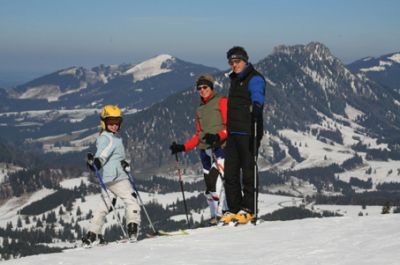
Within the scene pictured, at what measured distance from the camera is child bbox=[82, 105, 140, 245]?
1695cm

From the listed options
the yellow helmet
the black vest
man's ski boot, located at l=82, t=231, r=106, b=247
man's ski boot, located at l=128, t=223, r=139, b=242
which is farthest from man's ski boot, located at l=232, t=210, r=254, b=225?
the yellow helmet

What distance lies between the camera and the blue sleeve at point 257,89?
53.9 ft

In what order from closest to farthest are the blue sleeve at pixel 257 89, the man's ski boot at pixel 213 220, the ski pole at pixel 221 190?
1. the blue sleeve at pixel 257 89
2. the man's ski boot at pixel 213 220
3. the ski pole at pixel 221 190

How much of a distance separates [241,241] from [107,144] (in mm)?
5406

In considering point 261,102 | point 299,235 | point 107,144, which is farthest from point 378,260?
point 107,144

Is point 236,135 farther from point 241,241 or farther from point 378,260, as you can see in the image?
point 378,260

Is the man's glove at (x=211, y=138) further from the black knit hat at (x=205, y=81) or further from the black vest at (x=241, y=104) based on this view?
the black knit hat at (x=205, y=81)

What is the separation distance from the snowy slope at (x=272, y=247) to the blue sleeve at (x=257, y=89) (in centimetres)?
366

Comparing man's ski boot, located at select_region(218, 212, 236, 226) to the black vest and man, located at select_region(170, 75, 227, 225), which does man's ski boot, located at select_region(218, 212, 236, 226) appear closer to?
man, located at select_region(170, 75, 227, 225)

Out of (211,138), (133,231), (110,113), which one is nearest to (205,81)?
(211,138)

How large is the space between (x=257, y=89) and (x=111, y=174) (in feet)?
16.6

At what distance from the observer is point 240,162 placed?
17.4 meters

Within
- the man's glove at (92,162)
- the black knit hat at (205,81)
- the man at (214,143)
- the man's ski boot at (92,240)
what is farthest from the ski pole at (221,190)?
the man's ski boot at (92,240)

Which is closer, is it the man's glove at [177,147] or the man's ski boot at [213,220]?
the man's ski boot at [213,220]
